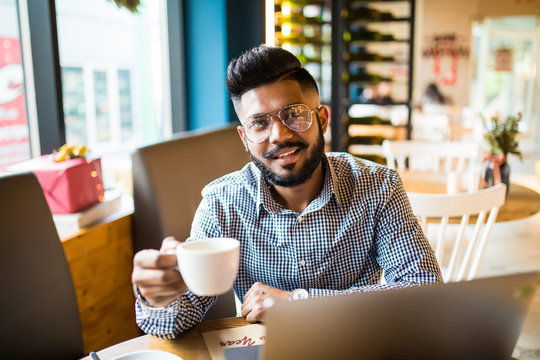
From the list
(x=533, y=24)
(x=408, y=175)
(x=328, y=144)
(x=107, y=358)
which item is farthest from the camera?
(x=533, y=24)

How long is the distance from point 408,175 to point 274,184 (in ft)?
5.75

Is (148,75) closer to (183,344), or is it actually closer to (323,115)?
(323,115)

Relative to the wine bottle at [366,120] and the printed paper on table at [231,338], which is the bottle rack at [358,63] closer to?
the wine bottle at [366,120]

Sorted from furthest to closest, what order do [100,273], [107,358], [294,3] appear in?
[294,3] < [100,273] < [107,358]

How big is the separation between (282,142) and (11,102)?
66.4 inches

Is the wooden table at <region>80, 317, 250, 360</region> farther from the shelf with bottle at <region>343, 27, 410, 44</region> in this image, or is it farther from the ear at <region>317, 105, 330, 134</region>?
the shelf with bottle at <region>343, 27, 410, 44</region>

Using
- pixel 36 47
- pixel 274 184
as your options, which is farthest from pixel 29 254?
pixel 36 47

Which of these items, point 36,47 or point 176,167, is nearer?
point 176,167

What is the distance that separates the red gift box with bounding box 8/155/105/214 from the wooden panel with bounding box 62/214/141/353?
0.14 meters

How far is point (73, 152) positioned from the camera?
212 cm

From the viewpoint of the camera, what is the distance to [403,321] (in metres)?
0.69

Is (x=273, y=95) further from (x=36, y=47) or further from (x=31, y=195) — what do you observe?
(x=36, y=47)

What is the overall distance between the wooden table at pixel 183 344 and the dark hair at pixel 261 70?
62 cm

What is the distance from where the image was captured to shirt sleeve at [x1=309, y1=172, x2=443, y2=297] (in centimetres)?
129
